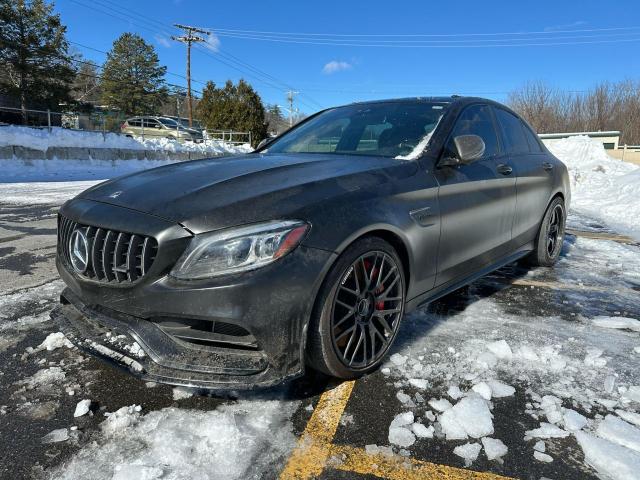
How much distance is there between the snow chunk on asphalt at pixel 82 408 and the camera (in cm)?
208

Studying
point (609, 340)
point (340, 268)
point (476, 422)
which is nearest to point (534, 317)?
point (609, 340)

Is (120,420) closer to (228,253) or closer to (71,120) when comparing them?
(228,253)

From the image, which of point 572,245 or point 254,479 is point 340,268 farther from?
point 572,245

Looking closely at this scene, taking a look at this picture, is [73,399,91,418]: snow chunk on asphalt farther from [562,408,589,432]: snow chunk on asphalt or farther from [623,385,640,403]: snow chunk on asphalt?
[623,385,640,403]: snow chunk on asphalt

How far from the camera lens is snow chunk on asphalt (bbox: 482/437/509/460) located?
6.09 feet

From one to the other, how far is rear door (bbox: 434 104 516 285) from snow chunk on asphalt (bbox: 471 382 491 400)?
0.73m

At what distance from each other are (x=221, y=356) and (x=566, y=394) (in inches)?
67.2

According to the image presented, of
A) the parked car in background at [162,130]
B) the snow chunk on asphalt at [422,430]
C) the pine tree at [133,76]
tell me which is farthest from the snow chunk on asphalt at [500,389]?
the pine tree at [133,76]

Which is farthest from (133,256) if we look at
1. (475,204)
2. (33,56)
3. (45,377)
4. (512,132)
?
(33,56)

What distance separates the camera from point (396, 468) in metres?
1.78

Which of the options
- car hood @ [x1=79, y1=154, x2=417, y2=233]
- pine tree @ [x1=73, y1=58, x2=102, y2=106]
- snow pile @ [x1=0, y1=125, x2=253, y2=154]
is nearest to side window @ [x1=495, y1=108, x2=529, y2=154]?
car hood @ [x1=79, y1=154, x2=417, y2=233]

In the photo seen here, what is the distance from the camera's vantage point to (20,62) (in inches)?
1086

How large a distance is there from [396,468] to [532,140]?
3.78 meters

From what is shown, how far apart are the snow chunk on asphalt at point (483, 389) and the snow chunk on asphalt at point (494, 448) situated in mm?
316
